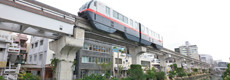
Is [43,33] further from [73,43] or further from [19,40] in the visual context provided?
[19,40]

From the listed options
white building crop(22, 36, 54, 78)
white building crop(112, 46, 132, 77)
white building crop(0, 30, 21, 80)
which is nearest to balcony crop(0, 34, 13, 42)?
white building crop(0, 30, 21, 80)

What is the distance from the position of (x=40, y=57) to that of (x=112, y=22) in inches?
844

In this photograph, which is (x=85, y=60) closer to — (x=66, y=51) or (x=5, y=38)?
(x=5, y=38)

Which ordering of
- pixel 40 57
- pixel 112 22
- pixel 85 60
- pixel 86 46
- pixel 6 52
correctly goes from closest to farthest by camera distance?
pixel 112 22
pixel 6 52
pixel 40 57
pixel 85 60
pixel 86 46

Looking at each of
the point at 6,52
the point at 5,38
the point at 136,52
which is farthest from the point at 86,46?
the point at 5,38

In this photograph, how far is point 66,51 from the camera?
36.7ft

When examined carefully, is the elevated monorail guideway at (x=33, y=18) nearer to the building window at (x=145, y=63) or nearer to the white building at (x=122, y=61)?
the white building at (x=122, y=61)

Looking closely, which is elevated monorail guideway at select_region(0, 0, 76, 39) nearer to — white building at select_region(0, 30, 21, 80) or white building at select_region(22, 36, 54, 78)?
white building at select_region(0, 30, 21, 80)

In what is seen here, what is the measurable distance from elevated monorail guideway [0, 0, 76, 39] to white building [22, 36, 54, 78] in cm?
1639

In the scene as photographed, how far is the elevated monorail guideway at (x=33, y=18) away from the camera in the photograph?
755 cm

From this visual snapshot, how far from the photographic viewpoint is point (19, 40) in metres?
29.0

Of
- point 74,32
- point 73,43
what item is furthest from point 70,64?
point 74,32

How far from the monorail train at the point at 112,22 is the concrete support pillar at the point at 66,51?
173 centimetres

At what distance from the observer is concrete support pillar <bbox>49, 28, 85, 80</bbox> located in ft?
34.4
